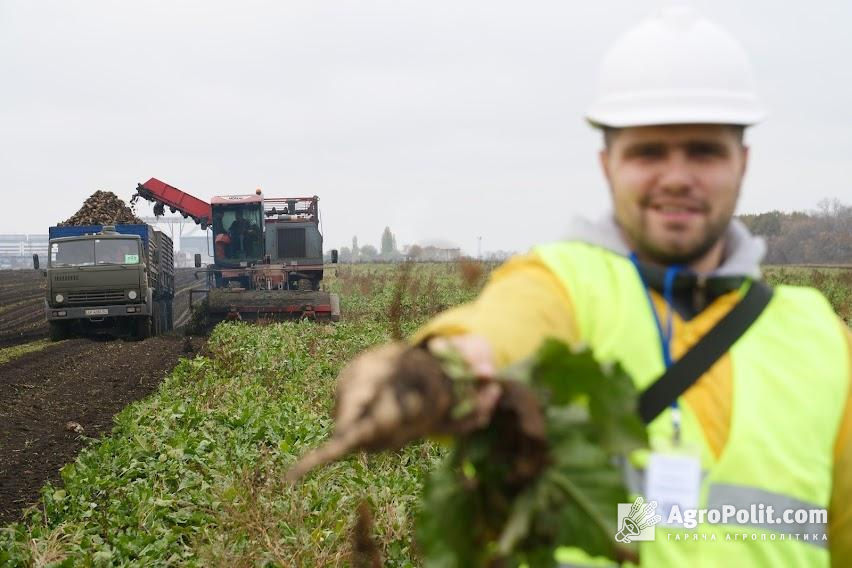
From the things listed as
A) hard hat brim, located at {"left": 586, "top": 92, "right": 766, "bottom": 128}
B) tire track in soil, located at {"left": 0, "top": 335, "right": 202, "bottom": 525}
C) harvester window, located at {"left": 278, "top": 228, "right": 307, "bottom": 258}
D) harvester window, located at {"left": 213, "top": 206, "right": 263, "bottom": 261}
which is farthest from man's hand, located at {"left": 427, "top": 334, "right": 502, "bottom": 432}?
harvester window, located at {"left": 278, "top": 228, "right": 307, "bottom": 258}

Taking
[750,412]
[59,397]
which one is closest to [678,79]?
[750,412]

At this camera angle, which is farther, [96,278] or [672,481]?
[96,278]

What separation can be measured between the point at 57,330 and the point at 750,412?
20663 millimetres

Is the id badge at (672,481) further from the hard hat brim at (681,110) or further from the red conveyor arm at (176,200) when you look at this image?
the red conveyor arm at (176,200)

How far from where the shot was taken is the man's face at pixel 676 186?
1867 millimetres

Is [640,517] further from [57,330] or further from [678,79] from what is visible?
[57,330]

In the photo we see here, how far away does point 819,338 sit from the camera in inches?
75.6

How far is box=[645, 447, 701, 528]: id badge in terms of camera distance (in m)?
1.71

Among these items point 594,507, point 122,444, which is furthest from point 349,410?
point 122,444

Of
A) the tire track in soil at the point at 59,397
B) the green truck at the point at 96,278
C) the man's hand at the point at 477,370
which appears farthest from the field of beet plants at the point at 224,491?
the green truck at the point at 96,278

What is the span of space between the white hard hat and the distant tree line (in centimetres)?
5709

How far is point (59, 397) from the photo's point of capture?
1217 cm

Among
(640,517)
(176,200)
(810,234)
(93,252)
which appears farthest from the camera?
(810,234)

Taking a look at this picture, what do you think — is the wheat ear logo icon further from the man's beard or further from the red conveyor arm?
the red conveyor arm
